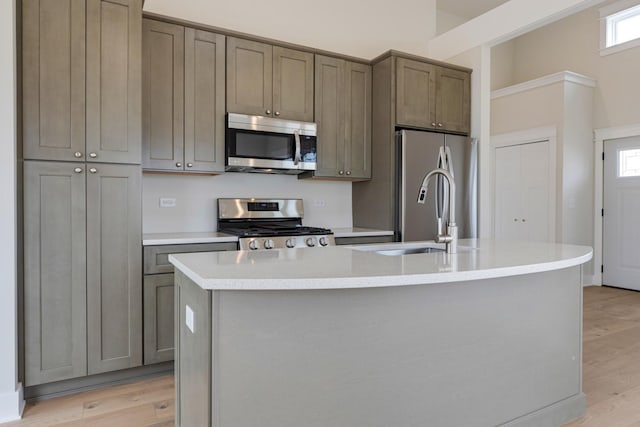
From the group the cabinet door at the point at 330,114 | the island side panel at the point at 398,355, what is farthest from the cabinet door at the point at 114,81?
the island side panel at the point at 398,355

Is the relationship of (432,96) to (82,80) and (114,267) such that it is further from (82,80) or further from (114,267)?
(114,267)

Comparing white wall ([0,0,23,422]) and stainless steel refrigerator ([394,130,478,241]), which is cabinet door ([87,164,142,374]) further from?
stainless steel refrigerator ([394,130,478,241])

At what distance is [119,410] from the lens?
2.31 meters

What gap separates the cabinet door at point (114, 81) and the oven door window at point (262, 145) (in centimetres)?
76

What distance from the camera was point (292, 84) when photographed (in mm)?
3480

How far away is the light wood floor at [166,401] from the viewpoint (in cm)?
220

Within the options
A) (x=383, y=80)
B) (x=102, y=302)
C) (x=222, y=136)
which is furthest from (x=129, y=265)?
(x=383, y=80)

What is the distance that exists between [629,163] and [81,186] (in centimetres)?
606

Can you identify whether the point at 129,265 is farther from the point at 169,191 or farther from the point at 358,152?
the point at 358,152

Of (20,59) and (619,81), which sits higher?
(619,81)

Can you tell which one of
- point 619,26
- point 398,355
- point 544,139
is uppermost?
point 619,26

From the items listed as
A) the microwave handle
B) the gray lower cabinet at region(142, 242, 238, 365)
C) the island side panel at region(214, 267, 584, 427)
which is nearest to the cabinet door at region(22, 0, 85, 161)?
the gray lower cabinet at region(142, 242, 238, 365)

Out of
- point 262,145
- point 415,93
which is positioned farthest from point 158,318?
point 415,93

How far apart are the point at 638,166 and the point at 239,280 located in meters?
5.84
